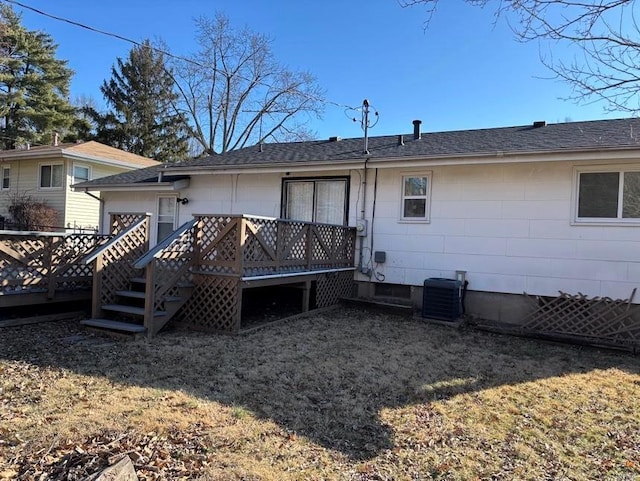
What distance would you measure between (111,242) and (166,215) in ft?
18.6

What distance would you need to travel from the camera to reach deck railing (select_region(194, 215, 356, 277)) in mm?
6699

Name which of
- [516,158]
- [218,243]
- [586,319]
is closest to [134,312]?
[218,243]

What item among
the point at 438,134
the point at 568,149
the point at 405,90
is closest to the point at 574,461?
the point at 568,149

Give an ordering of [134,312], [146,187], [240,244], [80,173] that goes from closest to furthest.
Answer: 1. [134,312]
2. [240,244]
3. [146,187]
4. [80,173]

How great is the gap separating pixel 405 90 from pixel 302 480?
13.1 meters

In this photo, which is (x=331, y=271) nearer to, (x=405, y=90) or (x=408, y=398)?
(x=408, y=398)

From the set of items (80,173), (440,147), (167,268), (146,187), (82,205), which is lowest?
(167,268)

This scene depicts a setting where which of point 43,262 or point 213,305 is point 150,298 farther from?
point 43,262

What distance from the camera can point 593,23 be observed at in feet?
14.0

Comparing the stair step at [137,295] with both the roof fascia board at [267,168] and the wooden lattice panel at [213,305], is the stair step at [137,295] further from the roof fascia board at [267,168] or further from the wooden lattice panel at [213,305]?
the roof fascia board at [267,168]

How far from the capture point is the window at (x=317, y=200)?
10031mm

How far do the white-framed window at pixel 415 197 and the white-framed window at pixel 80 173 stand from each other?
15777 millimetres

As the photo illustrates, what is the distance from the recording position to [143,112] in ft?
112

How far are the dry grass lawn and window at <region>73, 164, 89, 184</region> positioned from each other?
14630 millimetres
